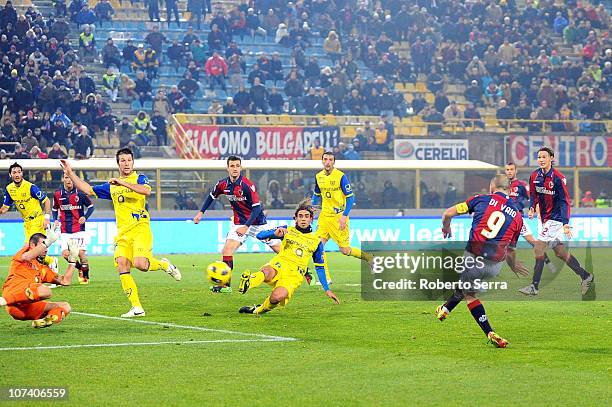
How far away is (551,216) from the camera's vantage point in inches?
713

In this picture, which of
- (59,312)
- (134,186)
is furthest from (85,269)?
(59,312)

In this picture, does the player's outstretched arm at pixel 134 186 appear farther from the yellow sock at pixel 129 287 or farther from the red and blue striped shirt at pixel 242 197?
the red and blue striped shirt at pixel 242 197

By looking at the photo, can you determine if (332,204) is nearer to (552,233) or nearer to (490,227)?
(552,233)

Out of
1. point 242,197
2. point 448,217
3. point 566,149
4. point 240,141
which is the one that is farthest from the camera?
point 566,149

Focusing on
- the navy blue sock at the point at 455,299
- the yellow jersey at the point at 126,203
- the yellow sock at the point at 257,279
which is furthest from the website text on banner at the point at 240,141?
the navy blue sock at the point at 455,299

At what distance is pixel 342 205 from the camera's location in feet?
67.0

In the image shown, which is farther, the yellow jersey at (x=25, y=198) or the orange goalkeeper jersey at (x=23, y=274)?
the yellow jersey at (x=25, y=198)

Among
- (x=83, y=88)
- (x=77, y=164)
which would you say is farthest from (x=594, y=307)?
(x=83, y=88)

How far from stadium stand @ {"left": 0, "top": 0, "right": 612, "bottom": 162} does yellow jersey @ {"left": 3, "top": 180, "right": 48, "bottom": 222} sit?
470 inches

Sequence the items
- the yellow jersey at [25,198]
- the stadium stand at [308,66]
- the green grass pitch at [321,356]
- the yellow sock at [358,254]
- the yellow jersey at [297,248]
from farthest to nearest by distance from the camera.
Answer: the stadium stand at [308,66]
the yellow jersey at [25,198]
the yellow sock at [358,254]
the yellow jersey at [297,248]
the green grass pitch at [321,356]

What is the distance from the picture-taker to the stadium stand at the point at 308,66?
116ft

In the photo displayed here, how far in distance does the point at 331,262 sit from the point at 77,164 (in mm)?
7839

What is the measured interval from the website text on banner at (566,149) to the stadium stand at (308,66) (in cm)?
280

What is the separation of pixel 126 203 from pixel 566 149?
2450 cm
